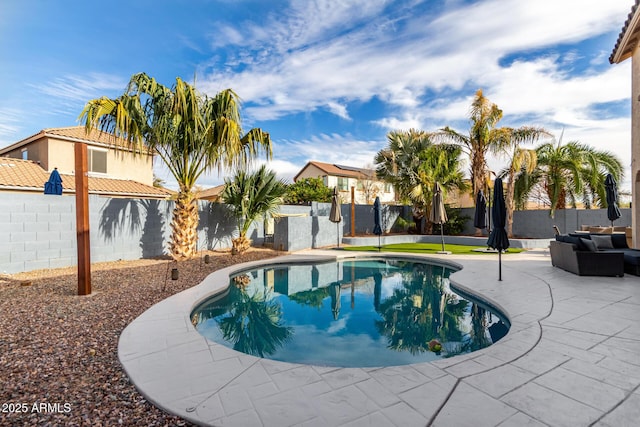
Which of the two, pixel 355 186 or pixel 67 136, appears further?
pixel 355 186

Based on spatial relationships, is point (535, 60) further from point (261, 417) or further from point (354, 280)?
point (261, 417)

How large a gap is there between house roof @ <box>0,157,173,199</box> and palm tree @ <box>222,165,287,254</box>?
717 cm

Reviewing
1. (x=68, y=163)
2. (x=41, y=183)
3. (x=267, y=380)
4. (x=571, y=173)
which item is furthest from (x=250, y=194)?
(x=571, y=173)

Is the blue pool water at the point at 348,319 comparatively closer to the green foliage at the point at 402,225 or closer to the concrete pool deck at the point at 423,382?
the concrete pool deck at the point at 423,382

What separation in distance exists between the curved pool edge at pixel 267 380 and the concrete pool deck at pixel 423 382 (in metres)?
0.01

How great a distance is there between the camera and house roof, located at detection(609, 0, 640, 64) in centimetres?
793

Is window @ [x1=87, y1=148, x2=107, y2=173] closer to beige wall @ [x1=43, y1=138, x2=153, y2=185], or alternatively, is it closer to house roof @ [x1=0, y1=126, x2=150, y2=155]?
beige wall @ [x1=43, y1=138, x2=153, y2=185]

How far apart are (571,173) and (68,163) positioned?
87.6 feet

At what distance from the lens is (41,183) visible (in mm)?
13891

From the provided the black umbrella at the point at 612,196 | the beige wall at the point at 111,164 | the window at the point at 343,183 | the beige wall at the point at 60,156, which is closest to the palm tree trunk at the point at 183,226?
the beige wall at the point at 111,164

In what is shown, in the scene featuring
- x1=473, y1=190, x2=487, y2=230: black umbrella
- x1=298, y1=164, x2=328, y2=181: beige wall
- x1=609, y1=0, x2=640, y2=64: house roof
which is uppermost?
x1=298, y1=164, x2=328, y2=181: beige wall

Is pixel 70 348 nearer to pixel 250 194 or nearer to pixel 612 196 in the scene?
pixel 250 194

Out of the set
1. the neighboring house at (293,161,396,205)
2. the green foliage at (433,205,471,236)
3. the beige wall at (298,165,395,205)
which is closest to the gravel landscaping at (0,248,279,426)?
the green foliage at (433,205,471,236)

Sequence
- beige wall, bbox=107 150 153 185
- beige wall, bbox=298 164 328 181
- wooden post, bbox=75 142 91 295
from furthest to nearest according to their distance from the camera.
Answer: beige wall, bbox=298 164 328 181
beige wall, bbox=107 150 153 185
wooden post, bbox=75 142 91 295
